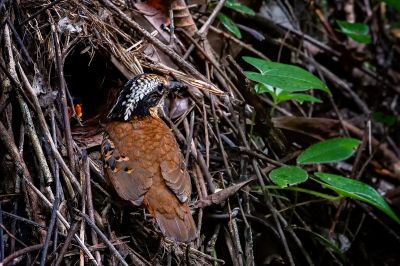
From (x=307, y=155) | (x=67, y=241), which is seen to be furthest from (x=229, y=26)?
(x=67, y=241)

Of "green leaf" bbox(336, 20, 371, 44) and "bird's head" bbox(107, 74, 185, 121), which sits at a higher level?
"bird's head" bbox(107, 74, 185, 121)

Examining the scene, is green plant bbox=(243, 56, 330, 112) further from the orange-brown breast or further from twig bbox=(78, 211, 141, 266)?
twig bbox=(78, 211, 141, 266)

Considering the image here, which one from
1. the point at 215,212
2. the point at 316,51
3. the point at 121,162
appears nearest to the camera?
the point at 121,162

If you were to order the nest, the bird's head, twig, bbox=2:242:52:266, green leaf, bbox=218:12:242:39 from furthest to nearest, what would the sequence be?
green leaf, bbox=218:12:242:39 < the bird's head < the nest < twig, bbox=2:242:52:266

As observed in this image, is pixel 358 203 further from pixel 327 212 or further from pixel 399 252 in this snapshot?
pixel 399 252

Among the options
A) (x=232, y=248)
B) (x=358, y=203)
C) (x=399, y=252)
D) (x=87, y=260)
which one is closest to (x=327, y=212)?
(x=358, y=203)

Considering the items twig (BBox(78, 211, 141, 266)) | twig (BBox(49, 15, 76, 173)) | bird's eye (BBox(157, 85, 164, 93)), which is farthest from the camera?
bird's eye (BBox(157, 85, 164, 93))

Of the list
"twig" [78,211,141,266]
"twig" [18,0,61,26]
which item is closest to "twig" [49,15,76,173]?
"twig" [18,0,61,26]
